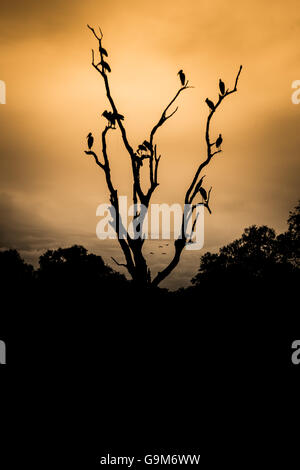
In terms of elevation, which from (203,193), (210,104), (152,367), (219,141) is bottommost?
(152,367)

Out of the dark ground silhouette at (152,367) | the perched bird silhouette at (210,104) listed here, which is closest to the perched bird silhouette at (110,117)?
the perched bird silhouette at (210,104)

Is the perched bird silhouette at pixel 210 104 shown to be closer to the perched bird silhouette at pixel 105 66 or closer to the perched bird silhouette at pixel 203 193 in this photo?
the perched bird silhouette at pixel 203 193

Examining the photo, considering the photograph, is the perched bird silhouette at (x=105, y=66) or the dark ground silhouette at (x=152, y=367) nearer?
the dark ground silhouette at (x=152, y=367)

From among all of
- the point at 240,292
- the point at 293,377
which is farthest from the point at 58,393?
the point at 240,292

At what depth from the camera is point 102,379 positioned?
923 cm

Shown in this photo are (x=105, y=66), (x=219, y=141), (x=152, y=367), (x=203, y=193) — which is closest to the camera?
(x=152, y=367)

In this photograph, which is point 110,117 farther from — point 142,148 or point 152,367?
point 152,367

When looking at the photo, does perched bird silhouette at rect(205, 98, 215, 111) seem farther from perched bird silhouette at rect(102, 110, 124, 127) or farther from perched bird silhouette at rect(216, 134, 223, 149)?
perched bird silhouette at rect(102, 110, 124, 127)

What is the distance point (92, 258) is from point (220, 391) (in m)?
48.8

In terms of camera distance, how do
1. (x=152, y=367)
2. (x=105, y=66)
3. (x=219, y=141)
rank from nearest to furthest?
1. (x=152, y=367)
2. (x=219, y=141)
3. (x=105, y=66)

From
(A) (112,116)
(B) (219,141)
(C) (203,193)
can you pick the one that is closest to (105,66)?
(A) (112,116)

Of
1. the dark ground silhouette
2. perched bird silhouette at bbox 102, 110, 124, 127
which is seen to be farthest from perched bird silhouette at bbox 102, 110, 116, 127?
the dark ground silhouette

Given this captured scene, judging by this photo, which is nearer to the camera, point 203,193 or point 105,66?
point 203,193
